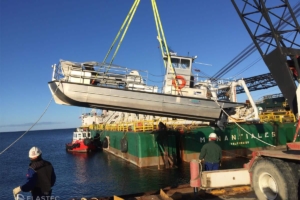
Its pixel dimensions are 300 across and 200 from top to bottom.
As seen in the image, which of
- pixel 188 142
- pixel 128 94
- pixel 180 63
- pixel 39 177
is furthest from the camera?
pixel 188 142

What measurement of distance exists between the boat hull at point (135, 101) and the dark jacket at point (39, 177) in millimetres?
5339

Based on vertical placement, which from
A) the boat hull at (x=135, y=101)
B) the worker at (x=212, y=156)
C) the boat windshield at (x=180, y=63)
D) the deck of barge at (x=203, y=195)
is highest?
the boat windshield at (x=180, y=63)

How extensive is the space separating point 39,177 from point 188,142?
18.8m

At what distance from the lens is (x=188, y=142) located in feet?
75.6

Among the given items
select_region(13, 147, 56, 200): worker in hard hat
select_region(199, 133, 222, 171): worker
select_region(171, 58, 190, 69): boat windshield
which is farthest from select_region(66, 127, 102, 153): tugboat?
select_region(13, 147, 56, 200): worker in hard hat

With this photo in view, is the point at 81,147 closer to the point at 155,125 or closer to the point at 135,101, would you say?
the point at 155,125

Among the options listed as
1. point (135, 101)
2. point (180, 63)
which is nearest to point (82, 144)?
point (180, 63)

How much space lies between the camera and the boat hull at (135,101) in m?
10.4

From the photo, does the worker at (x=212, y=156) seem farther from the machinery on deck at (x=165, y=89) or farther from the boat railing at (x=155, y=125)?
the boat railing at (x=155, y=125)

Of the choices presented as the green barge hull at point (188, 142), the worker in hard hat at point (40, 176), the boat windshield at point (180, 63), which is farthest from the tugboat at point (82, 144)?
the worker in hard hat at point (40, 176)

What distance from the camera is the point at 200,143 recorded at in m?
23.1

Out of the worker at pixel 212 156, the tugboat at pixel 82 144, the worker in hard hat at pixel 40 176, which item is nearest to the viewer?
the worker in hard hat at pixel 40 176

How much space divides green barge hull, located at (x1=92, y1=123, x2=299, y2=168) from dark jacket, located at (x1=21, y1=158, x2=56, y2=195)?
16.5 meters

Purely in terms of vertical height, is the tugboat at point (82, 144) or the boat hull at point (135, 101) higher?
the boat hull at point (135, 101)
